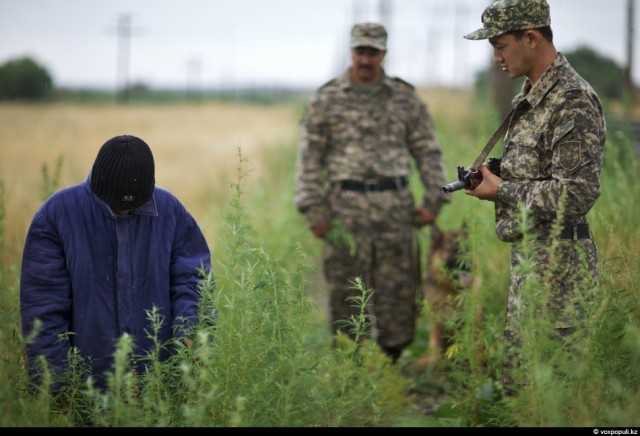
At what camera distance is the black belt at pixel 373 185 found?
523 cm

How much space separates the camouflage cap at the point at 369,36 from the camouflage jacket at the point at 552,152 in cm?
195

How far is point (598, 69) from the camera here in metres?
15.2

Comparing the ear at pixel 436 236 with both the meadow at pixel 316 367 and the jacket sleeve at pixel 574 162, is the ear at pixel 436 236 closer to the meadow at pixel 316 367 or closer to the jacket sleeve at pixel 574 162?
the meadow at pixel 316 367

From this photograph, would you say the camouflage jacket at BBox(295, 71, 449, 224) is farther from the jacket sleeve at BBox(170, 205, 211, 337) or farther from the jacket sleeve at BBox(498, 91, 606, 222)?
the jacket sleeve at BBox(498, 91, 606, 222)

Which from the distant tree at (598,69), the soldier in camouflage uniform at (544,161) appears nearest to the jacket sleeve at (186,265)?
the soldier in camouflage uniform at (544,161)

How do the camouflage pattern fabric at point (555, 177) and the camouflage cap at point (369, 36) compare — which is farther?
the camouflage cap at point (369, 36)

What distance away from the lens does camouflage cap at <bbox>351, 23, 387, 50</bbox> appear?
505 centimetres

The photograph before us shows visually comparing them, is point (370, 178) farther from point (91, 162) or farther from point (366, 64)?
point (91, 162)

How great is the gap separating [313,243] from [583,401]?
15.1 ft

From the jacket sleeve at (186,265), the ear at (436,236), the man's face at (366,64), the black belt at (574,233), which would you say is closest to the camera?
the black belt at (574,233)

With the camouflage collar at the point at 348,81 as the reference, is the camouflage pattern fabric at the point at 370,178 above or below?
below

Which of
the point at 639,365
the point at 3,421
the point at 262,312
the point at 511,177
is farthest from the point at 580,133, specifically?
the point at 3,421

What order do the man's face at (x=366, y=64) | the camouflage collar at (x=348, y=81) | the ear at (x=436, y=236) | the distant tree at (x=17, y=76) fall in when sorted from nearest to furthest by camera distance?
1. the man's face at (x=366, y=64)
2. the camouflage collar at (x=348, y=81)
3. the ear at (x=436, y=236)
4. the distant tree at (x=17, y=76)

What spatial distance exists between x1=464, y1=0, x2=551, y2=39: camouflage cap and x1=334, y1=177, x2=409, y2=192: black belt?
84.2 inches
